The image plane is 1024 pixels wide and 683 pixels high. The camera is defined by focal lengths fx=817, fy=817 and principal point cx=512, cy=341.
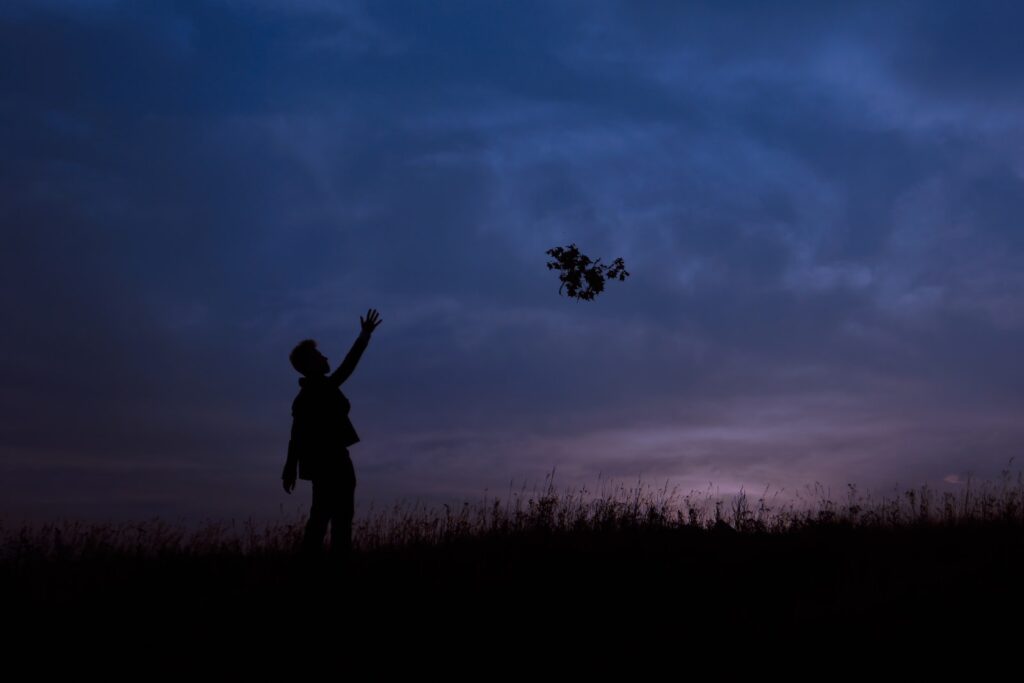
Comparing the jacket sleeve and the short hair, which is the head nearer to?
the short hair

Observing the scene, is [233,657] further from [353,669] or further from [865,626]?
[865,626]

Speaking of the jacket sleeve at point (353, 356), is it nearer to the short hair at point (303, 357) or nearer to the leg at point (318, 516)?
the short hair at point (303, 357)

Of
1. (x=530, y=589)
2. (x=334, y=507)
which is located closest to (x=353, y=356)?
(x=334, y=507)

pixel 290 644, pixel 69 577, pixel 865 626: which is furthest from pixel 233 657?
pixel 865 626

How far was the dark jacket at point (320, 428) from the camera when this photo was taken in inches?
321

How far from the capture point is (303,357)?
332 inches

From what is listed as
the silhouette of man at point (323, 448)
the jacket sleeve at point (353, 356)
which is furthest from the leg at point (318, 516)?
the jacket sleeve at point (353, 356)

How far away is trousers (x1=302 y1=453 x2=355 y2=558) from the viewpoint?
816 cm

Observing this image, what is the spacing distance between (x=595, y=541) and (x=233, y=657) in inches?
211

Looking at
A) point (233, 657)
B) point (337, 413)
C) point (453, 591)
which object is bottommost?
point (233, 657)

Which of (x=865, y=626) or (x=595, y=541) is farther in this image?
(x=595, y=541)

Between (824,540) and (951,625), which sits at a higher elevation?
(824,540)

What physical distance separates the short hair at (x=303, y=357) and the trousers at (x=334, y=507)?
38.5 inches

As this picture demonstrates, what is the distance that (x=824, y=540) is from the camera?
37.3ft
